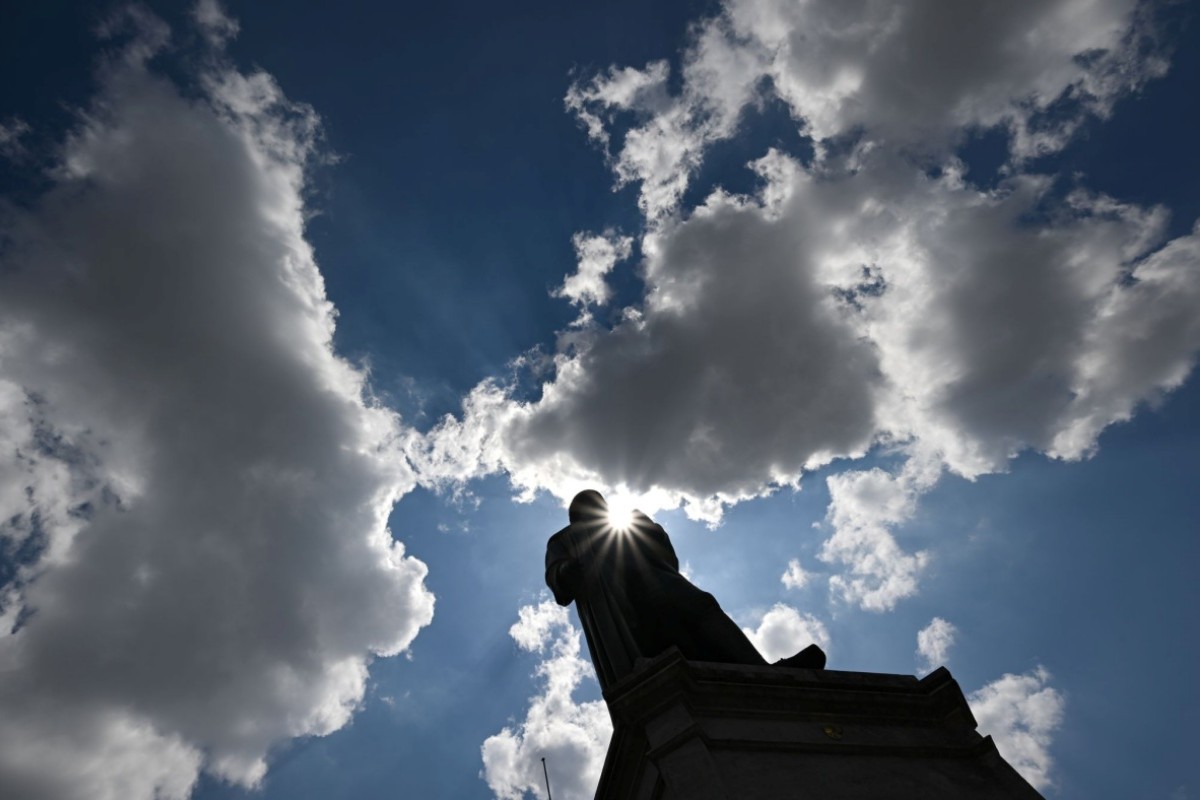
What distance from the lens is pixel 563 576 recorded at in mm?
12750

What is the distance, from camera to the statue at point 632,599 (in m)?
10.7

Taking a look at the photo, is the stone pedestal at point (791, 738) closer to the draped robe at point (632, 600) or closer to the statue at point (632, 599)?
the statue at point (632, 599)

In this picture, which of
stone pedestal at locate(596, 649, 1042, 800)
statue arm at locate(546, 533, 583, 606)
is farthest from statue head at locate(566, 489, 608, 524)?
stone pedestal at locate(596, 649, 1042, 800)

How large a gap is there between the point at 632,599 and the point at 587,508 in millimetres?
3192

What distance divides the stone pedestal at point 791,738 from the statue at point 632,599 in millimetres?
1070

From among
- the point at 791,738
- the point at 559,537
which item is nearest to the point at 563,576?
the point at 559,537

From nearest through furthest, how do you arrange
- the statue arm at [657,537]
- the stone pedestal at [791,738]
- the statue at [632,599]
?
the stone pedestal at [791,738] < the statue at [632,599] < the statue arm at [657,537]

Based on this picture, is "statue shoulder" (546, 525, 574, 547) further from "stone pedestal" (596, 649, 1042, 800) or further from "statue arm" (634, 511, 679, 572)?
"stone pedestal" (596, 649, 1042, 800)

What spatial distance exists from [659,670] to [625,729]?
79cm

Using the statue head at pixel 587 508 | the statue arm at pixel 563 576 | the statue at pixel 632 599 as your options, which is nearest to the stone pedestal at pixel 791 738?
the statue at pixel 632 599

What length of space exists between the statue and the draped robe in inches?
0.6

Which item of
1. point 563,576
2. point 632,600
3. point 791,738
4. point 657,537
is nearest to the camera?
point 791,738

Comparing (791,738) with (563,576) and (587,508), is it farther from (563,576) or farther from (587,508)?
(587,508)

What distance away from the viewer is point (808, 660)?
9836mm
